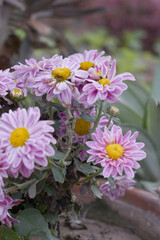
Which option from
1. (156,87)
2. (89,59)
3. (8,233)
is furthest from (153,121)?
(8,233)

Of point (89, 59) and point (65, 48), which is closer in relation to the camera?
point (89, 59)

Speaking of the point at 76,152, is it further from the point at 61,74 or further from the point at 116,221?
the point at 116,221

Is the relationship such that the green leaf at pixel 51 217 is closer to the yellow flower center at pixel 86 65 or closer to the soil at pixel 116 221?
the soil at pixel 116 221

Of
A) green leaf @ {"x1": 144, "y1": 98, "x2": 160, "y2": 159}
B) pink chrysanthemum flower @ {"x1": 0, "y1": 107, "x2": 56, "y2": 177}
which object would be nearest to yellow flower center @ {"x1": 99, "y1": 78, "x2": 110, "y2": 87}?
pink chrysanthemum flower @ {"x1": 0, "y1": 107, "x2": 56, "y2": 177}

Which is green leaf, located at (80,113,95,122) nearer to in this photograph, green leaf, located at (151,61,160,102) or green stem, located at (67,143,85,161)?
green stem, located at (67,143,85,161)

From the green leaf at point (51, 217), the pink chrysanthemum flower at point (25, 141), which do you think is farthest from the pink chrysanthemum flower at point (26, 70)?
the green leaf at point (51, 217)

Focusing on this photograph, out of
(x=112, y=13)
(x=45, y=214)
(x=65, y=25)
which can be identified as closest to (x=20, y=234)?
(x=45, y=214)

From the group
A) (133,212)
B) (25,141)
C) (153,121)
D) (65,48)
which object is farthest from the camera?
(65,48)
